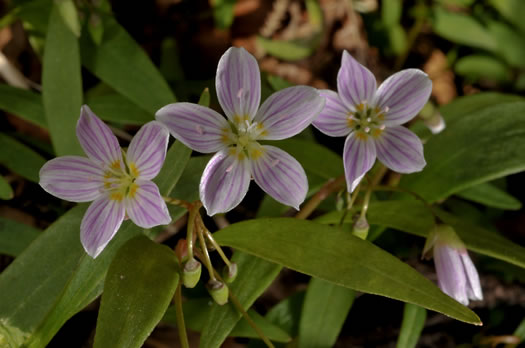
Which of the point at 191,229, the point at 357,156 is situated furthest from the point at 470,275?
the point at 191,229

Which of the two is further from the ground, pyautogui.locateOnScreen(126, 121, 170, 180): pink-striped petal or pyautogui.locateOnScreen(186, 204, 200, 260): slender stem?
pyautogui.locateOnScreen(126, 121, 170, 180): pink-striped petal

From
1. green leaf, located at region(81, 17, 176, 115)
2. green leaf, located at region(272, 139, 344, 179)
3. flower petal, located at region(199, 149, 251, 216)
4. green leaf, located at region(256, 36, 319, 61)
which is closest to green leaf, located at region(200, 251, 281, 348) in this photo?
flower petal, located at region(199, 149, 251, 216)

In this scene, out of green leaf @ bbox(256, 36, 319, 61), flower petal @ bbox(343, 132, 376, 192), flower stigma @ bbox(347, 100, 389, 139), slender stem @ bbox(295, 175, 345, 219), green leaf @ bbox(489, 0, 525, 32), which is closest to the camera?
flower petal @ bbox(343, 132, 376, 192)

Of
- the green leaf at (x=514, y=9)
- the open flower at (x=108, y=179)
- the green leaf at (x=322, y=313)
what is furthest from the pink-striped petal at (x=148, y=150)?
the green leaf at (x=514, y=9)

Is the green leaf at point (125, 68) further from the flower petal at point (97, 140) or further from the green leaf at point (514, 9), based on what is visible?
the green leaf at point (514, 9)

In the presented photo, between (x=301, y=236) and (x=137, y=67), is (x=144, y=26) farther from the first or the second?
(x=301, y=236)

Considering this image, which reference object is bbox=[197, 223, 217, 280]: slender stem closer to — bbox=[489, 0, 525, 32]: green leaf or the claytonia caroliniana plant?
the claytonia caroliniana plant

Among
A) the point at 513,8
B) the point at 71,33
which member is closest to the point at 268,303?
the point at 71,33
